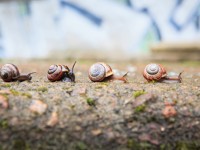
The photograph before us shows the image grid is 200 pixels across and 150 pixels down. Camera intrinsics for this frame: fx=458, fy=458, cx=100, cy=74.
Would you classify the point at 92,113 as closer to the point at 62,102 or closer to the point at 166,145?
the point at 62,102

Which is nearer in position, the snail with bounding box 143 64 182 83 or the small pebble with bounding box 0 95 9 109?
the small pebble with bounding box 0 95 9 109

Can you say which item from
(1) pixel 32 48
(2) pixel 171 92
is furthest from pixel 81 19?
(2) pixel 171 92

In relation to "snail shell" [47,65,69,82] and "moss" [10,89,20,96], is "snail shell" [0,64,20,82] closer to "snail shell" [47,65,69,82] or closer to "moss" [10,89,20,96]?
"snail shell" [47,65,69,82]

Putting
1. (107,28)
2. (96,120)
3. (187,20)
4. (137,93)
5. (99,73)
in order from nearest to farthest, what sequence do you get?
1. (96,120)
2. (137,93)
3. (99,73)
4. (187,20)
5. (107,28)

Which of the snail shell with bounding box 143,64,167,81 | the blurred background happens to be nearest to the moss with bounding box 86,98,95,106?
the snail shell with bounding box 143,64,167,81

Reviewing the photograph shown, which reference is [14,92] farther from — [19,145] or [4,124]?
[19,145]

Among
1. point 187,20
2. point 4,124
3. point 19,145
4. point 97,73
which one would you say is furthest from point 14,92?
point 187,20

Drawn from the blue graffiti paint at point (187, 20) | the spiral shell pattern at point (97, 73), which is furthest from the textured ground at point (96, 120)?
the blue graffiti paint at point (187, 20)
